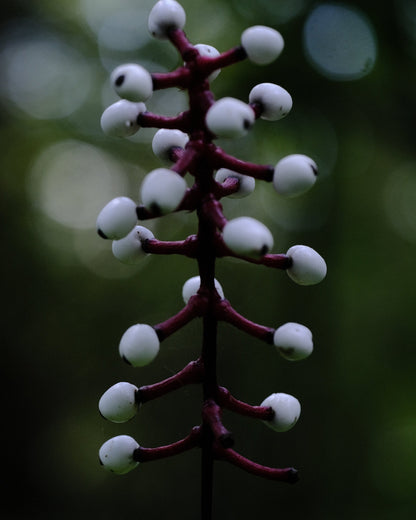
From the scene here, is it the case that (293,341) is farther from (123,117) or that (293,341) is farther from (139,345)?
(123,117)

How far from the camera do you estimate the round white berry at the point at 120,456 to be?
2.52 ft

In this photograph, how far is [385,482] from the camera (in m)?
3.90

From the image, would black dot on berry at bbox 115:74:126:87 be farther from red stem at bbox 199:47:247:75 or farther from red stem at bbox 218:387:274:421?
red stem at bbox 218:387:274:421

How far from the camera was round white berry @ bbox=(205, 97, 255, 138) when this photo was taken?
1.99ft

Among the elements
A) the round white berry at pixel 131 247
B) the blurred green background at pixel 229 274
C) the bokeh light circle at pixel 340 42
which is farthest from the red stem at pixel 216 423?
the bokeh light circle at pixel 340 42

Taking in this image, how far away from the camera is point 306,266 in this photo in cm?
75

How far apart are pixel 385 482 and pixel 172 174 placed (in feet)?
12.8

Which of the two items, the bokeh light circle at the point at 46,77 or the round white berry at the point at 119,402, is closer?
the round white berry at the point at 119,402

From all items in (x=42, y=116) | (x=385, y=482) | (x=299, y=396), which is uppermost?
(x=42, y=116)

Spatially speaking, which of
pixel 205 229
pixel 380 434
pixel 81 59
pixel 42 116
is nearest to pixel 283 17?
pixel 81 59

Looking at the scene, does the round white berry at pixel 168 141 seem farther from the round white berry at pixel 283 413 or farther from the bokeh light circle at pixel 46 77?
the bokeh light circle at pixel 46 77

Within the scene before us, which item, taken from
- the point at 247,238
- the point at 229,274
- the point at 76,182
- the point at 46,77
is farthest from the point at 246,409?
the point at 76,182

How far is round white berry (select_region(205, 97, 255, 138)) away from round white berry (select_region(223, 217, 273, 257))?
0.10m

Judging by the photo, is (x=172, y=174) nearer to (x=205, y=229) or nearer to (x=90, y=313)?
(x=205, y=229)
